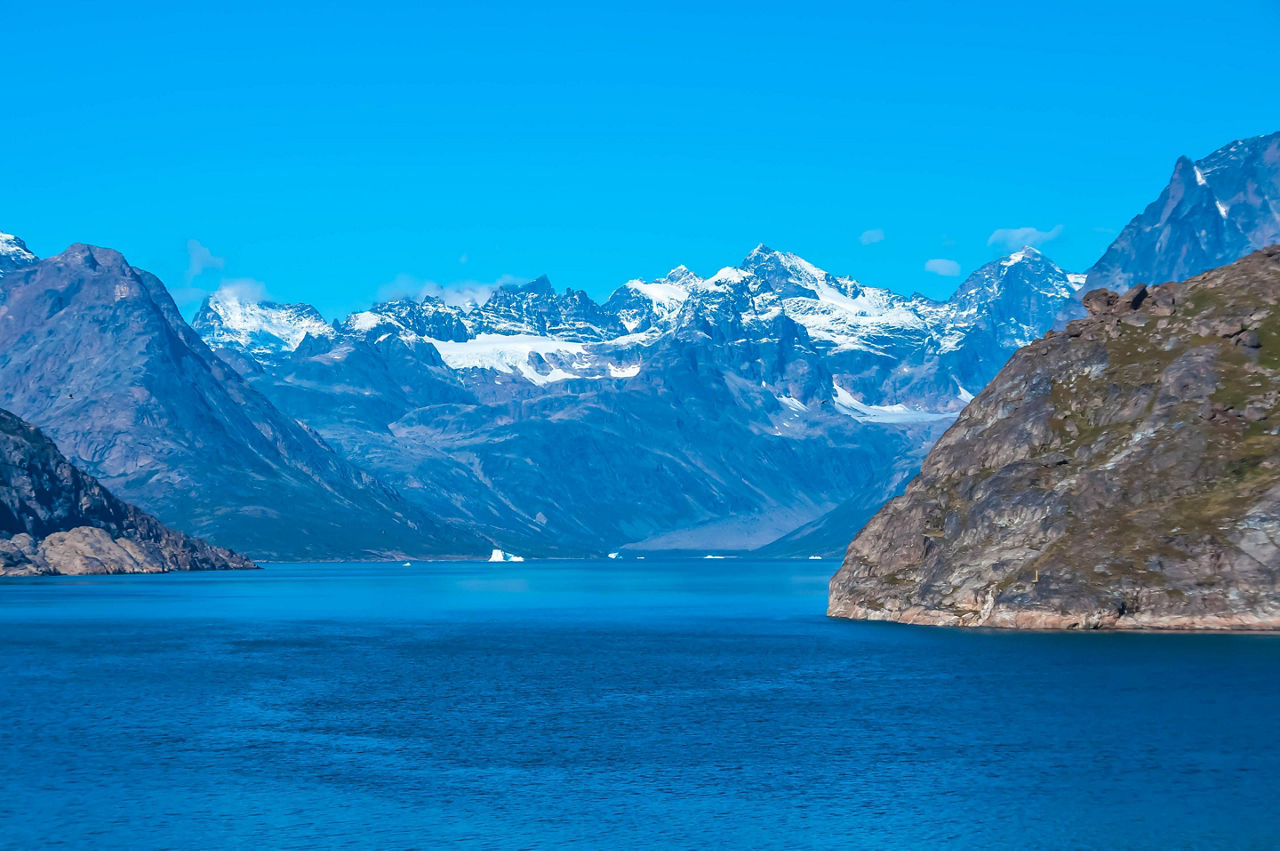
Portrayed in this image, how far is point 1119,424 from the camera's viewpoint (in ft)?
615

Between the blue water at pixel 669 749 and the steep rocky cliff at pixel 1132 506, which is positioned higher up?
the steep rocky cliff at pixel 1132 506

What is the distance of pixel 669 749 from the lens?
327 ft

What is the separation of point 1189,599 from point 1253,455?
2486 centimetres

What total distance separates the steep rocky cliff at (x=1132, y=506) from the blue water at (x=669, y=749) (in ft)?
24.9

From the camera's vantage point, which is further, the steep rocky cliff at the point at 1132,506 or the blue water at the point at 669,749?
the steep rocky cliff at the point at 1132,506

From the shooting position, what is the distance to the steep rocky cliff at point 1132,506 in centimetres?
15862

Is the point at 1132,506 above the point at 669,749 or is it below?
above

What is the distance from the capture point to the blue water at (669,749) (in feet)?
249

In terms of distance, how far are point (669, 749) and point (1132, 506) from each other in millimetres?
92328

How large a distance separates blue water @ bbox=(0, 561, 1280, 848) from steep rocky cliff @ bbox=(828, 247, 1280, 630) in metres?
7.60

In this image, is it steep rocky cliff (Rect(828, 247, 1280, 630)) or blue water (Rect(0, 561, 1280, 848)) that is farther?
steep rocky cliff (Rect(828, 247, 1280, 630))

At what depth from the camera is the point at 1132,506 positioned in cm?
17150

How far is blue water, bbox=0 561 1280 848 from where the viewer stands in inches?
2987

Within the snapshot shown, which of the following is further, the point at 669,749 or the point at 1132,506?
the point at 1132,506
